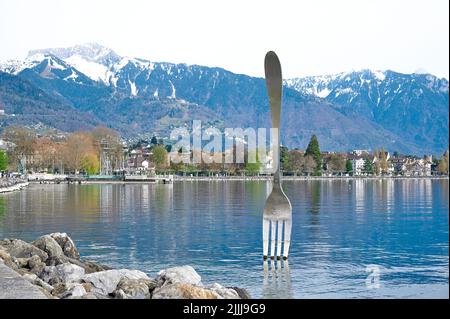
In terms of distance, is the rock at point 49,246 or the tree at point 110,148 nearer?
the rock at point 49,246

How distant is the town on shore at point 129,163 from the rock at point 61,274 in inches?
3189

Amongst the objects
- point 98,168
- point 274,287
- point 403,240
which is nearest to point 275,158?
point 274,287

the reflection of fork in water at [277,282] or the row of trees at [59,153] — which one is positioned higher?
the row of trees at [59,153]

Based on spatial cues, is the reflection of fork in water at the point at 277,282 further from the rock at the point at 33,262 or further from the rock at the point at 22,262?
the rock at the point at 22,262

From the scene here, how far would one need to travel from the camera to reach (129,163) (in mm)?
144125

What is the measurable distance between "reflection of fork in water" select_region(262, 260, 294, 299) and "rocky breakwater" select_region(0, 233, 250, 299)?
119 cm

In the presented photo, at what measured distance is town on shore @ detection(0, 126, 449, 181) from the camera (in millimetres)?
104562

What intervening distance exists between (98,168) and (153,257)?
316ft

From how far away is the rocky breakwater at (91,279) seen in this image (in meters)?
9.62

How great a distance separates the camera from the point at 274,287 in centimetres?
1366

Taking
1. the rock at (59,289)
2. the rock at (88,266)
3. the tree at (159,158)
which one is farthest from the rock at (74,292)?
the tree at (159,158)

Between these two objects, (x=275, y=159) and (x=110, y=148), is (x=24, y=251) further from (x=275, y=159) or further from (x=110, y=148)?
(x=110, y=148)

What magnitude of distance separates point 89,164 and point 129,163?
111 feet
